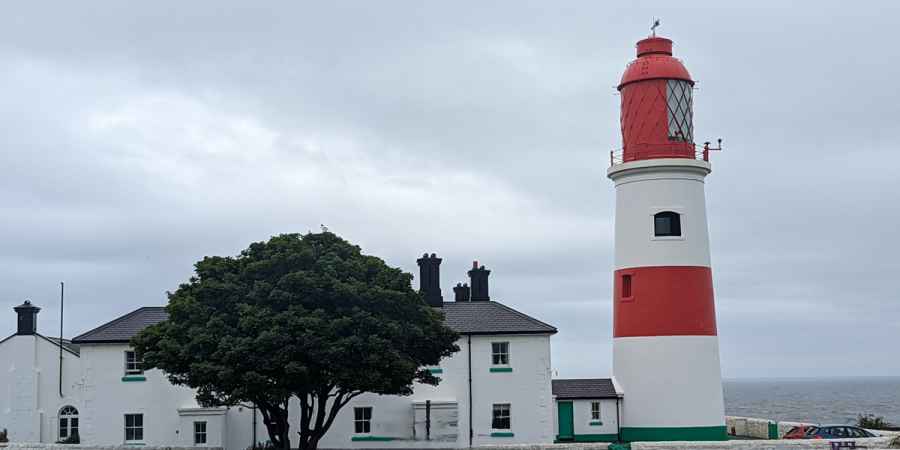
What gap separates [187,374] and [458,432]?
32.7 feet

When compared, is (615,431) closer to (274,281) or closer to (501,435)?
(501,435)

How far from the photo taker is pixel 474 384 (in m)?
38.9

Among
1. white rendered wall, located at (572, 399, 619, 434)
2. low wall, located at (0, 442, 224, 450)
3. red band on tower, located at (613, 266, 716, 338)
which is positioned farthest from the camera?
white rendered wall, located at (572, 399, 619, 434)

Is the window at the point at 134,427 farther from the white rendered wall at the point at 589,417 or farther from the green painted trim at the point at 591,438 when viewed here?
the white rendered wall at the point at 589,417

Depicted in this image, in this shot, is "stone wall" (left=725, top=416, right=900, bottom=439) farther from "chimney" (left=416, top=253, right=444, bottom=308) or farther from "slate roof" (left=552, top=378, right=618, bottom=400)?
"chimney" (left=416, top=253, right=444, bottom=308)

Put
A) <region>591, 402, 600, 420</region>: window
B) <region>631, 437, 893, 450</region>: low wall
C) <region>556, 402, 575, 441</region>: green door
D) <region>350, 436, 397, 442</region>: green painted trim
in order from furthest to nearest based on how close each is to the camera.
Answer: <region>556, 402, 575, 441</region>: green door < <region>591, 402, 600, 420</region>: window < <region>350, 436, 397, 442</region>: green painted trim < <region>631, 437, 893, 450</region>: low wall

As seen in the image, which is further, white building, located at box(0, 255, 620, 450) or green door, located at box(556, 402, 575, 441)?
green door, located at box(556, 402, 575, 441)

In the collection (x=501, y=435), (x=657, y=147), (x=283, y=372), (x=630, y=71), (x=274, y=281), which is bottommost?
(x=501, y=435)

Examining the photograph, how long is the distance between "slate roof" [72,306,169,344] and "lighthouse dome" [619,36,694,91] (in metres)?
18.5

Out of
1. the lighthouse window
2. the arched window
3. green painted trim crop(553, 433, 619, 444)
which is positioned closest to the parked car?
green painted trim crop(553, 433, 619, 444)

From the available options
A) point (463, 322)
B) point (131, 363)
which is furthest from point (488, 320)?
point (131, 363)

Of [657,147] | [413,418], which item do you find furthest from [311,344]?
[657,147]

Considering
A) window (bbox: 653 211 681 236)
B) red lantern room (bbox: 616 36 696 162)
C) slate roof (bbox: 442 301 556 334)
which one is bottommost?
slate roof (bbox: 442 301 556 334)

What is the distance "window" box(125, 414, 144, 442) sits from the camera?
1528 inches
